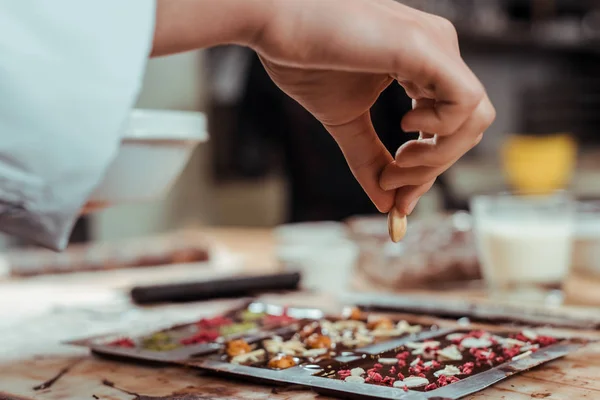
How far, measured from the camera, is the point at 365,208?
11.0 feet

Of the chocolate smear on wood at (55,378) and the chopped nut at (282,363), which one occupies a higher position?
the chopped nut at (282,363)

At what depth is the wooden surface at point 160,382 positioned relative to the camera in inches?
31.8

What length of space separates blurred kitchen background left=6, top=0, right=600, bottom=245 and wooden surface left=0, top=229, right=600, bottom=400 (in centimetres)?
233

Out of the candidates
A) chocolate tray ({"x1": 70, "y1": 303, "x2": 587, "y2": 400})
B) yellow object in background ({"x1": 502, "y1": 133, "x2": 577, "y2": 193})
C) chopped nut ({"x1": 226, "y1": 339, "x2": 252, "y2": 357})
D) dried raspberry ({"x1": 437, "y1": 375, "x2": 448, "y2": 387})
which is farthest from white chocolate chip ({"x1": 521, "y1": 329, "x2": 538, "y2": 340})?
yellow object in background ({"x1": 502, "y1": 133, "x2": 577, "y2": 193})

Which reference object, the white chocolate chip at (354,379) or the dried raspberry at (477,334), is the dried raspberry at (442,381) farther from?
the dried raspberry at (477,334)

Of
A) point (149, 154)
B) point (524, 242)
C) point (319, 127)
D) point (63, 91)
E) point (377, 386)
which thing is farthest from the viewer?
point (319, 127)

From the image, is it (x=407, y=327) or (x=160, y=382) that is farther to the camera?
(x=407, y=327)

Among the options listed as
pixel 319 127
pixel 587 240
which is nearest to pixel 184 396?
pixel 587 240

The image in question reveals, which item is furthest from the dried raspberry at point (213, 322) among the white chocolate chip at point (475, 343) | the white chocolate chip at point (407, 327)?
the white chocolate chip at point (475, 343)

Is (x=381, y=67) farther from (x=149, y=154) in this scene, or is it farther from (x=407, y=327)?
(x=149, y=154)

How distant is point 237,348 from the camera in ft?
3.10

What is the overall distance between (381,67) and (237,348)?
0.41 meters

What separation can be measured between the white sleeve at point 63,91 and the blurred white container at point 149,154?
1.81 ft

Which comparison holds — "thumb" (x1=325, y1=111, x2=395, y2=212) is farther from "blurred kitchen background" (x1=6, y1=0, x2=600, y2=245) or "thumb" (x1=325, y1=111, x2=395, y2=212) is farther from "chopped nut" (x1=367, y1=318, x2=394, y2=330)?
"blurred kitchen background" (x1=6, y1=0, x2=600, y2=245)
